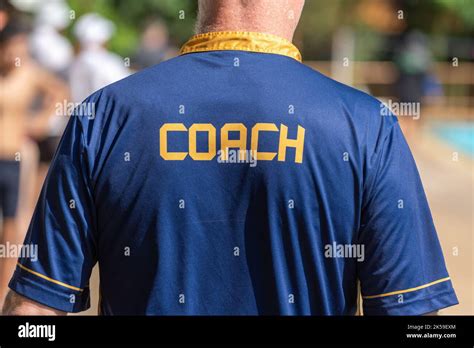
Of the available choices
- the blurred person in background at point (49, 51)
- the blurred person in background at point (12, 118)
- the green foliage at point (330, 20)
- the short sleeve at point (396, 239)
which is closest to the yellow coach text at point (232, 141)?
the short sleeve at point (396, 239)

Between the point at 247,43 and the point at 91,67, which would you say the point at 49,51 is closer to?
the point at 91,67

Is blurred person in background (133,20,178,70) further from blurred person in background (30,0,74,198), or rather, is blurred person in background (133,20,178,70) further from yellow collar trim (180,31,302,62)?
yellow collar trim (180,31,302,62)

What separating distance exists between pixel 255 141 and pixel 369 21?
28.4m

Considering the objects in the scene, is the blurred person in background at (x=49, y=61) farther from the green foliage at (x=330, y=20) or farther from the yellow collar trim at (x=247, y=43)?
the green foliage at (x=330, y=20)

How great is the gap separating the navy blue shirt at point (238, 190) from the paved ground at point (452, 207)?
330 cm

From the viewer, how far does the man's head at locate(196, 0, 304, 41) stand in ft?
6.88

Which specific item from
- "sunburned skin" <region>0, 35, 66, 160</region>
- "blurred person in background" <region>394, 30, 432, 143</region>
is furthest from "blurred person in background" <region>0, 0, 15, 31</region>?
"blurred person in background" <region>394, 30, 432, 143</region>

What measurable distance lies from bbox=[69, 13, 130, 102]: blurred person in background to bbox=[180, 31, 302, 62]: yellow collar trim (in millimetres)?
7222

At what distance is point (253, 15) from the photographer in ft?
6.91

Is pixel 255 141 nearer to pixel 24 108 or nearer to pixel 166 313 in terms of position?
pixel 166 313

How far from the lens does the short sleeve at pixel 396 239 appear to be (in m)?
2.05

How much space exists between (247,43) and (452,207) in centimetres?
926

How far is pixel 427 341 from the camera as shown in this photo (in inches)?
88.9

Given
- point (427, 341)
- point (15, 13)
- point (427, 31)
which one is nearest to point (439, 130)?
point (427, 31)
